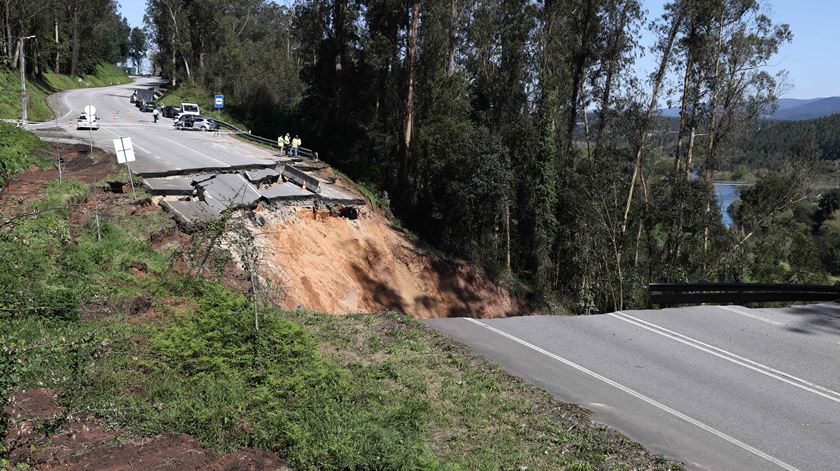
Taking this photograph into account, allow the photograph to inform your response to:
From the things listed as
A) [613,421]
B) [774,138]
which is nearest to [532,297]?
[613,421]

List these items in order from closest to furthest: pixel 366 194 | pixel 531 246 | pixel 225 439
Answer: pixel 225 439
pixel 366 194
pixel 531 246

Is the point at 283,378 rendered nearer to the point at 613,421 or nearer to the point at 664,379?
the point at 613,421

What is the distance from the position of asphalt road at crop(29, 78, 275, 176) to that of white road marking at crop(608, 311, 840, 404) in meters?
18.2

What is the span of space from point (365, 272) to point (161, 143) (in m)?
16.1

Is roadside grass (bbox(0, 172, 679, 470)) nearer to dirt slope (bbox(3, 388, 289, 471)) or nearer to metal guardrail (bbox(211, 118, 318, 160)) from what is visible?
dirt slope (bbox(3, 388, 289, 471))

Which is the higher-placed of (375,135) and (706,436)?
(375,135)

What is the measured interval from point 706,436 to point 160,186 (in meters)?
19.3

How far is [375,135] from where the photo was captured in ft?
121

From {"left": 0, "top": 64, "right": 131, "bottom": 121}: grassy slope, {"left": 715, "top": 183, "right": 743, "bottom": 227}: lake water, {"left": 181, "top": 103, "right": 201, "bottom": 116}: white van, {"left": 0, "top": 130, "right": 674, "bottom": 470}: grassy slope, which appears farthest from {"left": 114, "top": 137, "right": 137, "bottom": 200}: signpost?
{"left": 181, "top": 103, "right": 201, "bottom": 116}: white van

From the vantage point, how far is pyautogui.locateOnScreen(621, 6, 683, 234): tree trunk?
33375 millimetres

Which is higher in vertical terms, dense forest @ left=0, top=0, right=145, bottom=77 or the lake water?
dense forest @ left=0, top=0, right=145, bottom=77

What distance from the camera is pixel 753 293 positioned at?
1491 centimetres

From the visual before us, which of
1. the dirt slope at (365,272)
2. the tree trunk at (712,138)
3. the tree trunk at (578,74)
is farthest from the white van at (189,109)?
the tree trunk at (712,138)

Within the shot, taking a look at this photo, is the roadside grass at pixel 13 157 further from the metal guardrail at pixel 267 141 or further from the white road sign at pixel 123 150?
the metal guardrail at pixel 267 141
